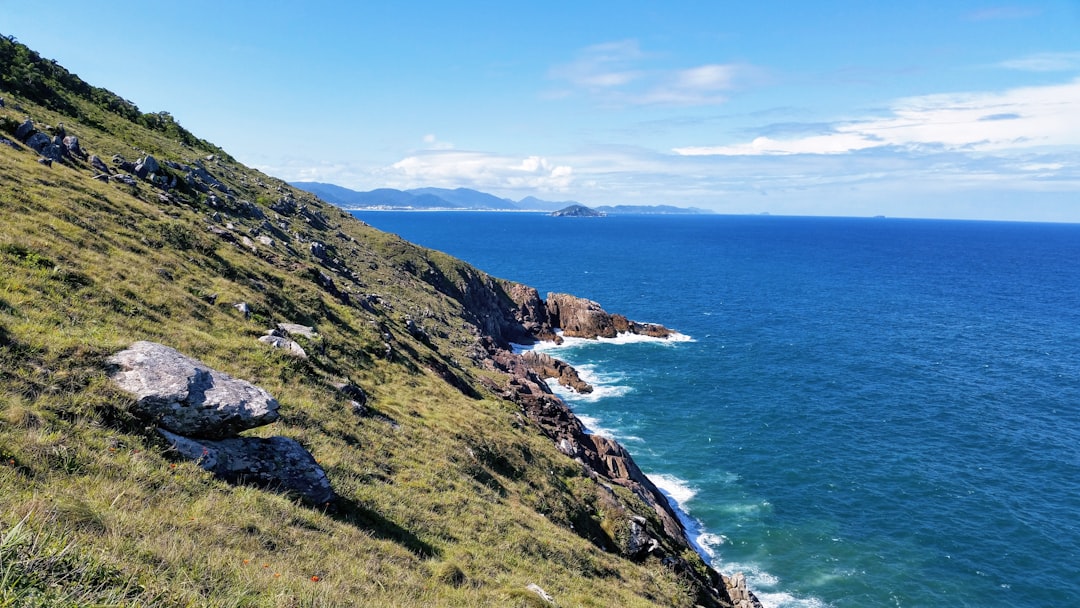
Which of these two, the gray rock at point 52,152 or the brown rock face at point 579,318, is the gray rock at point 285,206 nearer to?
the gray rock at point 52,152

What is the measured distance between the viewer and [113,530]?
9.40 meters

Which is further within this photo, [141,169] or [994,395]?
[994,395]

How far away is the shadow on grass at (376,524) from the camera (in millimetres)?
15914

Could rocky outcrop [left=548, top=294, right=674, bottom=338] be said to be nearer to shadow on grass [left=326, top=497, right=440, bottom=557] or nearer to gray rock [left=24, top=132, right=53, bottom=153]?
gray rock [left=24, top=132, right=53, bottom=153]

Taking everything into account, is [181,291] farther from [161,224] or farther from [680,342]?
[680,342]

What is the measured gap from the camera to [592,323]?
10738 cm

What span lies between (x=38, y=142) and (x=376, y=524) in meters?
40.9

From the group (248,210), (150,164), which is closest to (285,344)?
(150,164)

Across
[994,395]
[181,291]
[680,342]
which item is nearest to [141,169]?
[181,291]

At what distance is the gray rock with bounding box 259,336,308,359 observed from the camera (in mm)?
25752

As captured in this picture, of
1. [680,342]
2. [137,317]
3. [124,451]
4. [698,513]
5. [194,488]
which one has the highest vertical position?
[137,317]

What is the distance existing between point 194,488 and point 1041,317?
161883mm

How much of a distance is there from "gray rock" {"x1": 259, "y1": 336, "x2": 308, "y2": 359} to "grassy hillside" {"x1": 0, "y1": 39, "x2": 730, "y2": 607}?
57 centimetres

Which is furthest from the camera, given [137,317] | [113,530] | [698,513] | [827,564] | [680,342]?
[680,342]
